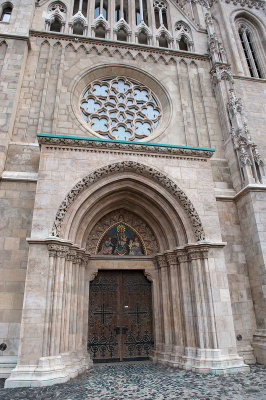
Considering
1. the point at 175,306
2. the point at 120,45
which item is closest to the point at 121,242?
the point at 175,306

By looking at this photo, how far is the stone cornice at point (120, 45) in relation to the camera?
11.4 m

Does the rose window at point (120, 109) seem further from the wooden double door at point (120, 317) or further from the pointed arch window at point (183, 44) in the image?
the wooden double door at point (120, 317)

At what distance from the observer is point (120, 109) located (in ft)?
36.8

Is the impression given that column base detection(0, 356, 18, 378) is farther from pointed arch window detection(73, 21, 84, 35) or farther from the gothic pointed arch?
pointed arch window detection(73, 21, 84, 35)

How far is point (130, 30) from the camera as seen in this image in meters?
12.7

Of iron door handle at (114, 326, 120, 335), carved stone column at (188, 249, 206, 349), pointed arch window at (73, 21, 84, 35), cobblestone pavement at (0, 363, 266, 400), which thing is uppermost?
pointed arch window at (73, 21, 84, 35)

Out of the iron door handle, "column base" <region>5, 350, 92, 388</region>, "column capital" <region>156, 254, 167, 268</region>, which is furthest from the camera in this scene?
"column capital" <region>156, 254, 167, 268</region>

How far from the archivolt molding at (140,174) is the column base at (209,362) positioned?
2.84 meters

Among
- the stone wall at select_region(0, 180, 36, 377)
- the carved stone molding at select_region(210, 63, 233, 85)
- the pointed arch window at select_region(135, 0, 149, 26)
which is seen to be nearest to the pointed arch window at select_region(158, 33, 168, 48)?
the pointed arch window at select_region(135, 0, 149, 26)

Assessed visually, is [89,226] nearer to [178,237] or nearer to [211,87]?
[178,237]

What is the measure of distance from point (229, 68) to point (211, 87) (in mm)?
1165

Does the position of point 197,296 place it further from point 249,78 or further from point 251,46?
point 251,46

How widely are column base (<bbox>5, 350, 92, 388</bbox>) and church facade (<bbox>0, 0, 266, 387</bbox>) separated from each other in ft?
0.08

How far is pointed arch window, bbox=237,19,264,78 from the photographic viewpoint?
1370 centimetres
